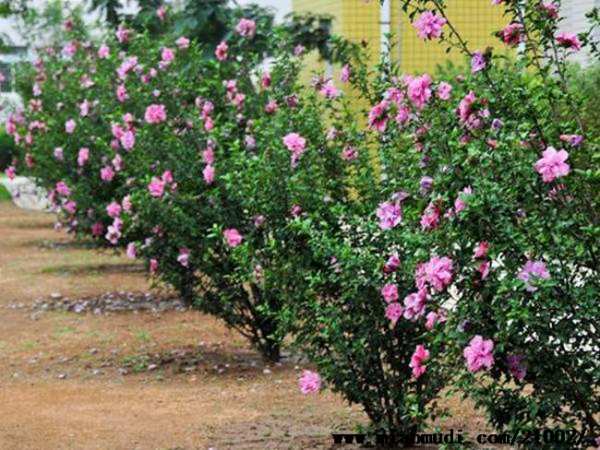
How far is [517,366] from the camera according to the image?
3984mm

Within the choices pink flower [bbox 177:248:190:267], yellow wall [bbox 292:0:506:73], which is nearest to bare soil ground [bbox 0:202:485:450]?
pink flower [bbox 177:248:190:267]

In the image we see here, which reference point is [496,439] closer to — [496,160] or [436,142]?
[436,142]

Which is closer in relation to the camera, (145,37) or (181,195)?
(181,195)

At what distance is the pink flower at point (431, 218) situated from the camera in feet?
13.4

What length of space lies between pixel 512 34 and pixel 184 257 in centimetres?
408

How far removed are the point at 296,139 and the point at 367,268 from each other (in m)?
1.36

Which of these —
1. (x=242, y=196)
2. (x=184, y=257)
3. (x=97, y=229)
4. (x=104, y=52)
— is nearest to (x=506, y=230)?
(x=242, y=196)

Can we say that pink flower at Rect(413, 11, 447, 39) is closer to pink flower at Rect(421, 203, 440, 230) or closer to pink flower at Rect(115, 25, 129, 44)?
pink flower at Rect(421, 203, 440, 230)

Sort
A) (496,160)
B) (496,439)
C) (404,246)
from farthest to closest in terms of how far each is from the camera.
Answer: (496,439), (404,246), (496,160)

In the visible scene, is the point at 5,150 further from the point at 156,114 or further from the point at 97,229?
the point at 156,114

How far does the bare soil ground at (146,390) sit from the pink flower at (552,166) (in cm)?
246

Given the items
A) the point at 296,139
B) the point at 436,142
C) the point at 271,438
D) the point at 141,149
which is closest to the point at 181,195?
the point at 141,149

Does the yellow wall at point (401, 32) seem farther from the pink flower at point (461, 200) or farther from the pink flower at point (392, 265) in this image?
the pink flower at point (461, 200)

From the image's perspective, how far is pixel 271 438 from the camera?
6129mm
